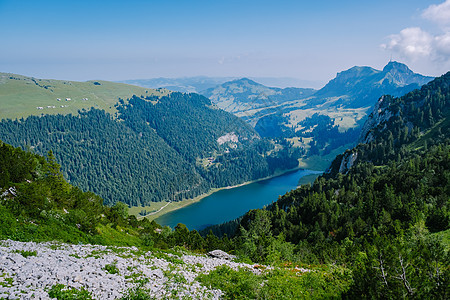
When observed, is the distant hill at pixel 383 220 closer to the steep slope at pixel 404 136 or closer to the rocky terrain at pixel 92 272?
the steep slope at pixel 404 136

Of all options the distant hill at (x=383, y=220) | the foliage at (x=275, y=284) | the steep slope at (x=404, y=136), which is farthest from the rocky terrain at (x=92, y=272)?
the steep slope at (x=404, y=136)

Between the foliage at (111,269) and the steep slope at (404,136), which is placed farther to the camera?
the steep slope at (404,136)

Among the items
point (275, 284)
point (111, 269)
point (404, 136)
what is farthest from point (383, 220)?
point (404, 136)

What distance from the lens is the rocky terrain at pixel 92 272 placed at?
18453mm

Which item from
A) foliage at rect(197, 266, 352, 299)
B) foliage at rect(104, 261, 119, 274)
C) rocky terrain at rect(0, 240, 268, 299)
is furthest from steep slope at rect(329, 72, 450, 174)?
foliage at rect(104, 261, 119, 274)

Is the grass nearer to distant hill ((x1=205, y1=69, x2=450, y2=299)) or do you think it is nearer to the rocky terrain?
the rocky terrain

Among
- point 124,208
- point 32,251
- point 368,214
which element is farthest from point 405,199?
point 32,251

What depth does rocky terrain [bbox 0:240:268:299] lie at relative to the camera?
60.5 feet

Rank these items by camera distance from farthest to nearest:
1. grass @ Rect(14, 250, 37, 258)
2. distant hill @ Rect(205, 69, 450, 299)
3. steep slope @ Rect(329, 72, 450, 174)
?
steep slope @ Rect(329, 72, 450, 174) < grass @ Rect(14, 250, 37, 258) < distant hill @ Rect(205, 69, 450, 299)

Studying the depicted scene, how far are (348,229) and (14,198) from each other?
7779 centimetres

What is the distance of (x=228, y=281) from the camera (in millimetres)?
26266

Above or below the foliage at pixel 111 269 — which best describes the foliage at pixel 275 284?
below

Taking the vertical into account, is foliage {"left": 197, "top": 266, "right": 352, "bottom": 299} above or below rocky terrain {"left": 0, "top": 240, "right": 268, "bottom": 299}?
below

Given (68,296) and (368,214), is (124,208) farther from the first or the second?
(368,214)
